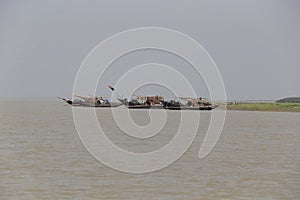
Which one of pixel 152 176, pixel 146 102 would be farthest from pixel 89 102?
pixel 152 176

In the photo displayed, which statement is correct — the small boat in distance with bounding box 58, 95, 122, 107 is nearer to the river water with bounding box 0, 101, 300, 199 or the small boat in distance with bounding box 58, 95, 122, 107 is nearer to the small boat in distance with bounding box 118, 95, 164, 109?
the small boat in distance with bounding box 118, 95, 164, 109

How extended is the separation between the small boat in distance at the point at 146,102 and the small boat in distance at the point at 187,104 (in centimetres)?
184

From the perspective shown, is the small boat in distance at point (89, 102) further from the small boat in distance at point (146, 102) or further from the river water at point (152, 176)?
the river water at point (152, 176)

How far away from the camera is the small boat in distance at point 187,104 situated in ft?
93.6

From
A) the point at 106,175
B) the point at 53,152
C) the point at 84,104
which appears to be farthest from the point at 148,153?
the point at 84,104

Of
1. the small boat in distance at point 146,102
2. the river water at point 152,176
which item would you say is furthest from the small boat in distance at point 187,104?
the river water at point 152,176

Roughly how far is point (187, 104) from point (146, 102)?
310 centimetres

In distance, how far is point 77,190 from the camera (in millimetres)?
4512

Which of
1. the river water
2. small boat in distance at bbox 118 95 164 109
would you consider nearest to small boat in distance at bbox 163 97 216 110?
small boat in distance at bbox 118 95 164 109

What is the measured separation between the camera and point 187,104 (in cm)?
3025

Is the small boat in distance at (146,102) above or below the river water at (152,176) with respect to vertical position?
above

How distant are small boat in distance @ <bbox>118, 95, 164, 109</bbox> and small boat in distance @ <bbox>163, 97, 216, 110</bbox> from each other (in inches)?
72.5

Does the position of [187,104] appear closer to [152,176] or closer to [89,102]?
[89,102]

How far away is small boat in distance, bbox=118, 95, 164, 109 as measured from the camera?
102ft
